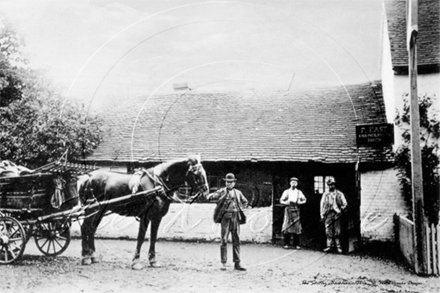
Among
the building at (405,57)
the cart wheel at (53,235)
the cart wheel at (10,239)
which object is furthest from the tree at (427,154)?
the cart wheel at (10,239)

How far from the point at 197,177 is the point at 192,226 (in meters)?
0.85

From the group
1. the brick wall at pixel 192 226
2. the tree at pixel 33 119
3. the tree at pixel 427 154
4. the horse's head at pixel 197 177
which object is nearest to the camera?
the horse's head at pixel 197 177

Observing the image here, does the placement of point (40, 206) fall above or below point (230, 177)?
below

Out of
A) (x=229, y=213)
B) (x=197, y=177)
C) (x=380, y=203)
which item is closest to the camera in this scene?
(x=197, y=177)

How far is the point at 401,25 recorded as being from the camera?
7609 millimetres

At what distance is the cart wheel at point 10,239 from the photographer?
6477 mm

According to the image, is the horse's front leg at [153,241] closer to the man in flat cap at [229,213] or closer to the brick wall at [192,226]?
the brick wall at [192,226]

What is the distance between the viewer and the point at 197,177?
5992 mm

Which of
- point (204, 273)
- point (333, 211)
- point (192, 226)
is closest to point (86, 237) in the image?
point (192, 226)

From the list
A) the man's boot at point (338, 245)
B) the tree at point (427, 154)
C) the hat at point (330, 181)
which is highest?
the tree at point (427, 154)

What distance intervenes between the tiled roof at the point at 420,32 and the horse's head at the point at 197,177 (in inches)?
150

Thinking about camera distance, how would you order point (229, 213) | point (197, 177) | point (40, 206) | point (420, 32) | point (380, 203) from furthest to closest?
point (380, 203) < point (420, 32) < point (40, 206) < point (229, 213) < point (197, 177)

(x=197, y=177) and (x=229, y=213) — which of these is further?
(x=229, y=213)

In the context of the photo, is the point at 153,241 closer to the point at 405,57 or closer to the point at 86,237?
the point at 86,237
